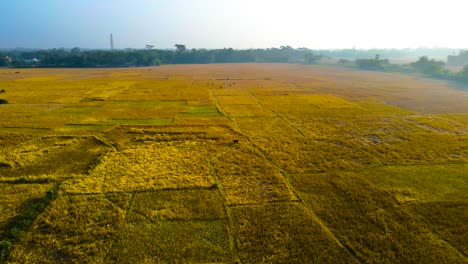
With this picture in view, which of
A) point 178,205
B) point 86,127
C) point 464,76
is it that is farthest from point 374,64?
point 178,205

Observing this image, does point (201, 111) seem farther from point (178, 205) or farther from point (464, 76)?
point (464, 76)

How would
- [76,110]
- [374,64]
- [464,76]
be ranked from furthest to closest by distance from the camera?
1. [374,64]
2. [464,76]
3. [76,110]

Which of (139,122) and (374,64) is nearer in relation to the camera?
(139,122)

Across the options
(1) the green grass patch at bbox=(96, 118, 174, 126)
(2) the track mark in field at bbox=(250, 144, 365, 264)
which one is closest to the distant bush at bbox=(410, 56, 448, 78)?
(1) the green grass patch at bbox=(96, 118, 174, 126)

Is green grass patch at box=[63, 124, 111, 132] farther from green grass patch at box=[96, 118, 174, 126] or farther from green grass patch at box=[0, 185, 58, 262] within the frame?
green grass patch at box=[0, 185, 58, 262]

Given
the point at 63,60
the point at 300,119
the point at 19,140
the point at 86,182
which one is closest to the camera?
the point at 86,182

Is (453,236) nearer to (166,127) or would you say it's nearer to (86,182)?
(86,182)

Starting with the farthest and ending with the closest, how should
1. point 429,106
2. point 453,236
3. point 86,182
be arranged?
point 429,106
point 86,182
point 453,236

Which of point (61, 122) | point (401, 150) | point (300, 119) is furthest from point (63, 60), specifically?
point (401, 150)
